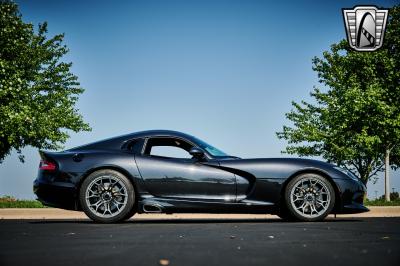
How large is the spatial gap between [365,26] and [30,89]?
14.5 metres

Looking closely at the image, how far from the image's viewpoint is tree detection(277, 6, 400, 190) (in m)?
23.3

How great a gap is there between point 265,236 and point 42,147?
66.3 ft

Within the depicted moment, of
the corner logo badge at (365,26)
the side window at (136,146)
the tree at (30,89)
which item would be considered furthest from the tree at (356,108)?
the side window at (136,146)

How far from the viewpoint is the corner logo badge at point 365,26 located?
17219 mm

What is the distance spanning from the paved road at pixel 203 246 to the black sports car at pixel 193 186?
3.87 ft

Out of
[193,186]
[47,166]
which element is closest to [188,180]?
[193,186]

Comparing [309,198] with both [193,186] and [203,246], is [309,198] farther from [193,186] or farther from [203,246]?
[203,246]

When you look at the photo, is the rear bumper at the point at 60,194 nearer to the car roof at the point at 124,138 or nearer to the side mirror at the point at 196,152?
the car roof at the point at 124,138

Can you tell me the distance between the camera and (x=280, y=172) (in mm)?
7477

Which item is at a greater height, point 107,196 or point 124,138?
point 124,138

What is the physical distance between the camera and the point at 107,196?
745cm

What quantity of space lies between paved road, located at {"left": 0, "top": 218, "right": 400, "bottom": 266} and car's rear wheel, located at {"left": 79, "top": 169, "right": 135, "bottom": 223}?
112 centimetres

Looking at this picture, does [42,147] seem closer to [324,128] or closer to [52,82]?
[52,82]

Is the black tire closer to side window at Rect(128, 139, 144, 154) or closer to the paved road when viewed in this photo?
the paved road
